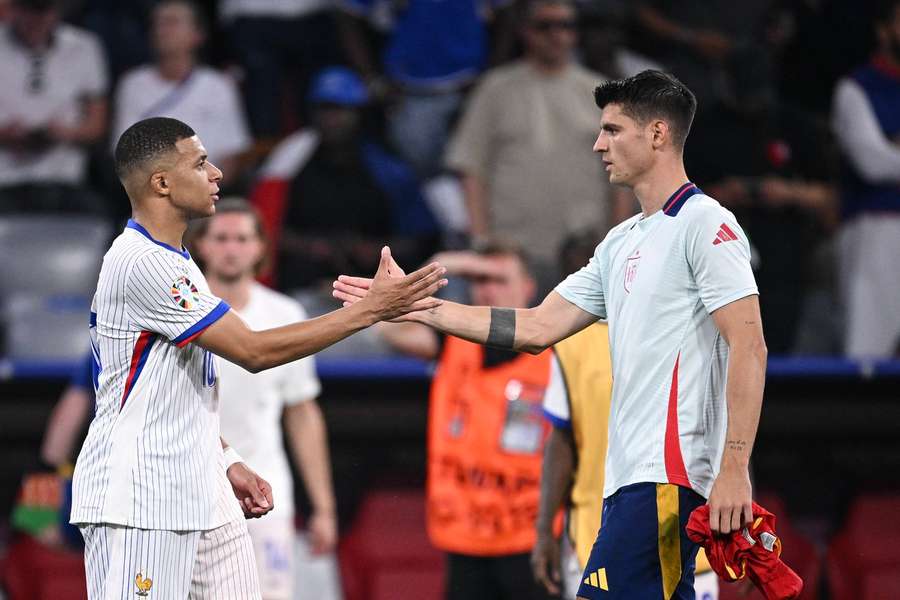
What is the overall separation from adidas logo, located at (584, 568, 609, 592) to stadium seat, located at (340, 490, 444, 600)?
155 inches

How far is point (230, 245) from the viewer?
623 cm

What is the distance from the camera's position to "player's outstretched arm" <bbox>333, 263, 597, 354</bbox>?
4551 mm

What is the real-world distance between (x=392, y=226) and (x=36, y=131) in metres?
2.44

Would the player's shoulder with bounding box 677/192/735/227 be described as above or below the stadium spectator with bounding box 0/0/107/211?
below

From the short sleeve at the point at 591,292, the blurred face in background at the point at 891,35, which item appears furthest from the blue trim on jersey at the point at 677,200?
the blurred face in background at the point at 891,35

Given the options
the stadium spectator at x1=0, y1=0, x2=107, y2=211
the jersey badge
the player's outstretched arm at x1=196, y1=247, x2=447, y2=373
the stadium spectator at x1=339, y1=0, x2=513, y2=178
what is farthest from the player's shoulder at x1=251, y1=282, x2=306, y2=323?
the stadium spectator at x1=0, y1=0, x2=107, y2=211

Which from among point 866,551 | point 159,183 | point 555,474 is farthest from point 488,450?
point 866,551

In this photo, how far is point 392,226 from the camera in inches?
359

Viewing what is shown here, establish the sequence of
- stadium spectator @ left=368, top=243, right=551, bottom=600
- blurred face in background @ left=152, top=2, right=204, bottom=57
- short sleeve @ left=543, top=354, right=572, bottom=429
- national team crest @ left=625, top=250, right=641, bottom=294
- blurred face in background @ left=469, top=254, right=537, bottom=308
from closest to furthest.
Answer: national team crest @ left=625, top=250, right=641, bottom=294
short sleeve @ left=543, top=354, right=572, bottom=429
stadium spectator @ left=368, top=243, right=551, bottom=600
blurred face in background @ left=469, top=254, right=537, bottom=308
blurred face in background @ left=152, top=2, right=204, bottom=57

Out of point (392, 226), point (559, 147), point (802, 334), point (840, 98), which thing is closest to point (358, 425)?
point (392, 226)

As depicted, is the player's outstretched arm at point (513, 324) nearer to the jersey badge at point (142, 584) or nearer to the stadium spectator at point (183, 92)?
the jersey badge at point (142, 584)

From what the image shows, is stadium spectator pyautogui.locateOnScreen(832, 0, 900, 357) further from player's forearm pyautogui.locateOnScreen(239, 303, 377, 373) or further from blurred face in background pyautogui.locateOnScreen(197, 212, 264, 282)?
player's forearm pyautogui.locateOnScreen(239, 303, 377, 373)

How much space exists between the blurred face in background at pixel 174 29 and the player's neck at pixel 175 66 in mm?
27

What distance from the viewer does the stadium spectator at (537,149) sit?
8.66 metres
